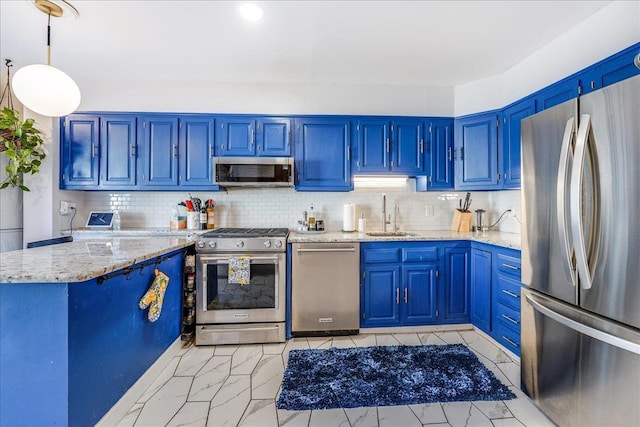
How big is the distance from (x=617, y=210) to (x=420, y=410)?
4.79 ft

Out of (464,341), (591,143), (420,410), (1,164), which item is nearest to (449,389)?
(420,410)

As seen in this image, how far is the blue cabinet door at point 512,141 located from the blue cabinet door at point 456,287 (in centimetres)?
79

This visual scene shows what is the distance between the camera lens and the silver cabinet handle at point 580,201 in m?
1.34

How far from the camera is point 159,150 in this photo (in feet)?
10.0

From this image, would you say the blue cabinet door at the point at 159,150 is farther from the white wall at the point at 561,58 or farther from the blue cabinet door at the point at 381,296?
the white wall at the point at 561,58

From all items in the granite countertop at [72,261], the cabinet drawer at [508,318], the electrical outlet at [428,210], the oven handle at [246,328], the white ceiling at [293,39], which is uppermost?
the white ceiling at [293,39]

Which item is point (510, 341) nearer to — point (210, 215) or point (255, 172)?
point (255, 172)

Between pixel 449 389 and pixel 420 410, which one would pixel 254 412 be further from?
pixel 449 389

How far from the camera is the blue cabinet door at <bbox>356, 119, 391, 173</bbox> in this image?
10.2 feet

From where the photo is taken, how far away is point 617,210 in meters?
1.25

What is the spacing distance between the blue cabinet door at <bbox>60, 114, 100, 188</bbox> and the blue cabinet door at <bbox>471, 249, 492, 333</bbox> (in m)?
3.93

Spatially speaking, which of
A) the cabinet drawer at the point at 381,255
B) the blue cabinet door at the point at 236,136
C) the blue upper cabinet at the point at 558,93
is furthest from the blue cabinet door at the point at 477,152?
the blue cabinet door at the point at 236,136

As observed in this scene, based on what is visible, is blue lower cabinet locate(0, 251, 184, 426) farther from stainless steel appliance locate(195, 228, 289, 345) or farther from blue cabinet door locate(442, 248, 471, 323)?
blue cabinet door locate(442, 248, 471, 323)

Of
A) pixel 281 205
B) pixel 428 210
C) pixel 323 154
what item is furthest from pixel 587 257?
pixel 281 205
